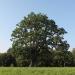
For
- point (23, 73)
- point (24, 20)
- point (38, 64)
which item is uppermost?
point (24, 20)

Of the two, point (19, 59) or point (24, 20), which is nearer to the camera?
point (19, 59)

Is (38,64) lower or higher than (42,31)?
lower

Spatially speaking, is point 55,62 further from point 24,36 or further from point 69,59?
point 24,36

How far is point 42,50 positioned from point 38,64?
3.58 metres

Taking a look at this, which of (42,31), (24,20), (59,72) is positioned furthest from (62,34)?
(59,72)

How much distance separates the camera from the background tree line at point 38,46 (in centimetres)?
7100

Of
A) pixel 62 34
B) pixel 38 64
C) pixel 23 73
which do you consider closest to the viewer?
pixel 23 73

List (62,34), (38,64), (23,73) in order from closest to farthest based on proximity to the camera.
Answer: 1. (23,73)
2. (38,64)
3. (62,34)

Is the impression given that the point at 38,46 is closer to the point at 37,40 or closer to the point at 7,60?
the point at 37,40

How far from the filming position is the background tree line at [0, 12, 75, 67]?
71.0 meters

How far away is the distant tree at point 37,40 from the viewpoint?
71.0 meters

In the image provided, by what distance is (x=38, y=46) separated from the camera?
71.9m

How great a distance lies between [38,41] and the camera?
7206 cm

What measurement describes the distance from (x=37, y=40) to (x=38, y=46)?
59.6 inches
